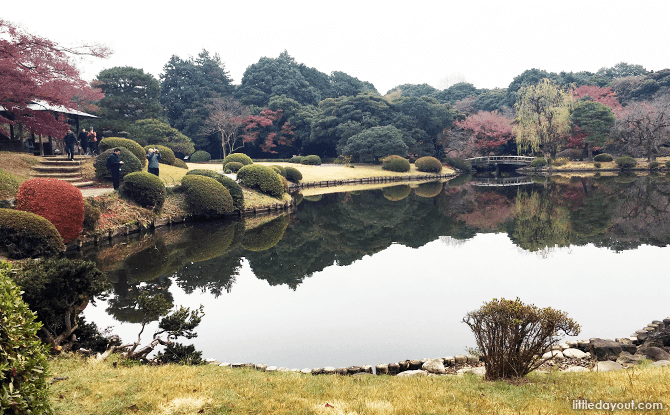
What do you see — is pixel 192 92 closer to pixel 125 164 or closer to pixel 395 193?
pixel 395 193

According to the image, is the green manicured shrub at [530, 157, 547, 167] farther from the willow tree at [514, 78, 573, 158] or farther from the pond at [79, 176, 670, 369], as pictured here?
the pond at [79, 176, 670, 369]

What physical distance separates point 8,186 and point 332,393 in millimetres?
12747

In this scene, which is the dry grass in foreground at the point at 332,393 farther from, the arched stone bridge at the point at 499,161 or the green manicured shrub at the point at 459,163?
the green manicured shrub at the point at 459,163

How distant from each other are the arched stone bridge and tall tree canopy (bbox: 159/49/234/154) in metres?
26.8

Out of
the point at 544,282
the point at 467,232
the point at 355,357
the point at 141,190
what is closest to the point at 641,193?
the point at 467,232

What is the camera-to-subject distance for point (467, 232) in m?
14.8

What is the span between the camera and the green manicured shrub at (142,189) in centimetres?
1557

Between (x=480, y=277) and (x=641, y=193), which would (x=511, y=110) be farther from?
(x=480, y=277)

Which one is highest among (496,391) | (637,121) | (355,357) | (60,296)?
(637,121)

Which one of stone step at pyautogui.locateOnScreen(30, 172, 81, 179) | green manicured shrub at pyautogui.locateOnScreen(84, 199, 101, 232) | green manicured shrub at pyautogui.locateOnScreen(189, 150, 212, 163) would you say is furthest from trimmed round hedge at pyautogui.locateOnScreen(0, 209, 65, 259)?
green manicured shrub at pyautogui.locateOnScreen(189, 150, 212, 163)

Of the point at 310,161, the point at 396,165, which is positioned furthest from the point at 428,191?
the point at 310,161

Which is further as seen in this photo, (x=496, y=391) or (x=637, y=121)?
(x=637, y=121)

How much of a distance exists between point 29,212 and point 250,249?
18.6ft

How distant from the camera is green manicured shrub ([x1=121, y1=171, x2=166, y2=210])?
15570 mm
